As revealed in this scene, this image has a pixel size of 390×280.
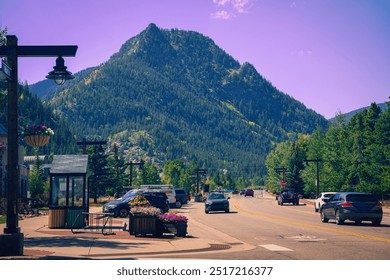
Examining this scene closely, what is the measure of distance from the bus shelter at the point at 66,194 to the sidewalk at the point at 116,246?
357 cm

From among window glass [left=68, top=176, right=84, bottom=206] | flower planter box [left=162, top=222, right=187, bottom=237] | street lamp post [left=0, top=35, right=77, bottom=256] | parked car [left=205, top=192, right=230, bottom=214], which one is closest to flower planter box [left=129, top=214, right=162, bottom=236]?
flower planter box [left=162, top=222, right=187, bottom=237]

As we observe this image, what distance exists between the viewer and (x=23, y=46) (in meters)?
15.6

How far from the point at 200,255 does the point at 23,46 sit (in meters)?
7.20

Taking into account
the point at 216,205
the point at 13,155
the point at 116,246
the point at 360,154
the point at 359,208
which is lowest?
the point at 116,246

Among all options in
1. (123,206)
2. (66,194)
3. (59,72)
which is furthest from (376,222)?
(59,72)

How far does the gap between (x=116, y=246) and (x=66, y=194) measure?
10.2 metres

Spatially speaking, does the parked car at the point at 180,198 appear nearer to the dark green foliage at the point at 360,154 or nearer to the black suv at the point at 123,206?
the black suv at the point at 123,206

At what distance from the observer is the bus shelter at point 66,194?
93.9 ft

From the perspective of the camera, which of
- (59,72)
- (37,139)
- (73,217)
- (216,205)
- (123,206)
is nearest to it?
(59,72)

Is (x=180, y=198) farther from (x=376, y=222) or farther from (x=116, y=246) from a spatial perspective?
(x=116, y=246)

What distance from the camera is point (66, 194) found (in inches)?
1128

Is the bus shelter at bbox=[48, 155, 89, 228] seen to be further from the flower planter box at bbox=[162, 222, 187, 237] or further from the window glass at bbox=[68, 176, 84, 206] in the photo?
the flower planter box at bbox=[162, 222, 187, 237]
